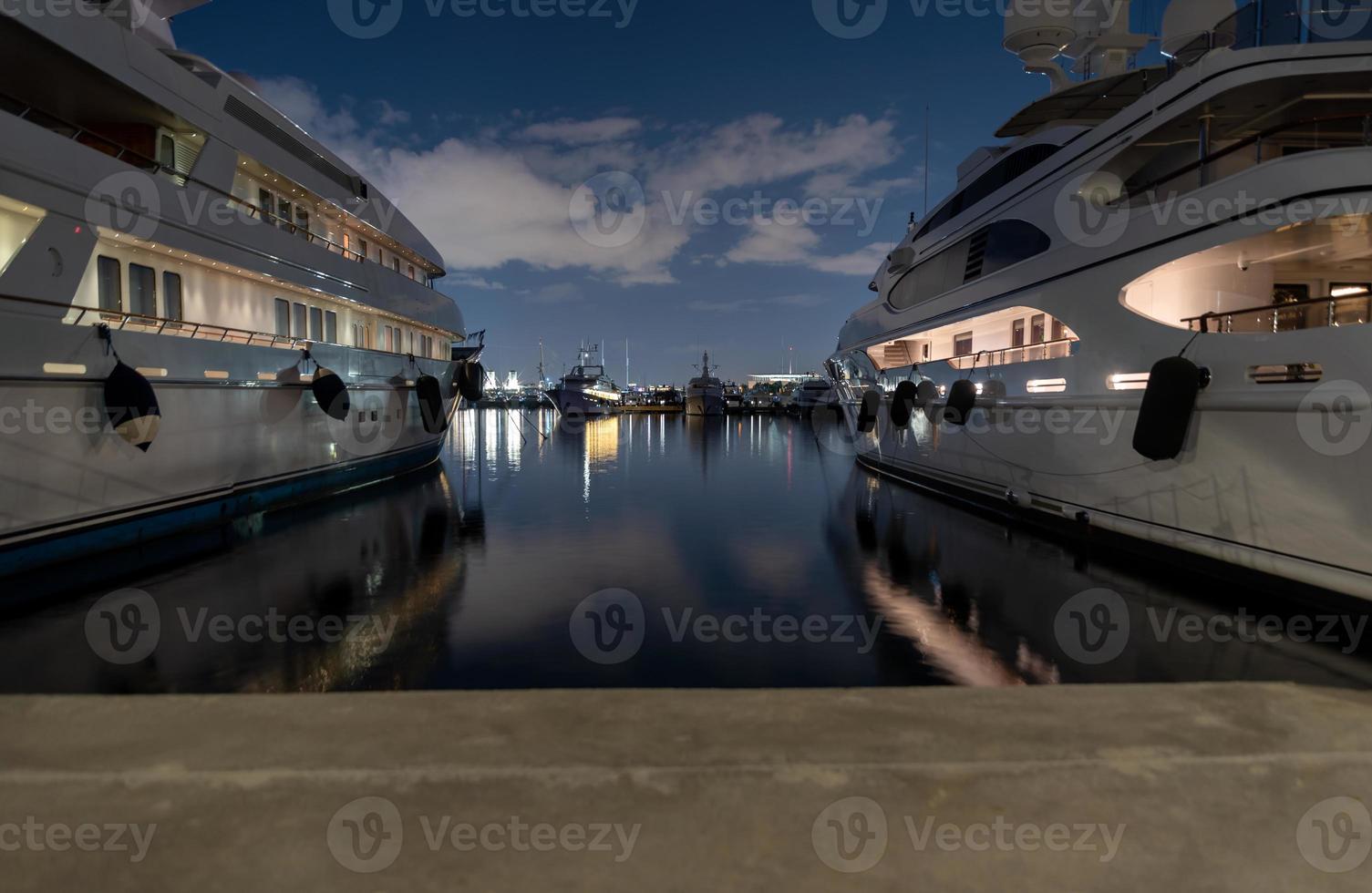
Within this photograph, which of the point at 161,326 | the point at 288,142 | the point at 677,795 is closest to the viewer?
the point at 677,795

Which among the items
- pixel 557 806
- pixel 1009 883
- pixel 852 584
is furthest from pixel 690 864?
pixel 852 584

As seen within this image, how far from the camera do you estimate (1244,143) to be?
811cm

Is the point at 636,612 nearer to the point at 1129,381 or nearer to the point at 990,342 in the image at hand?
the point at 1129,381

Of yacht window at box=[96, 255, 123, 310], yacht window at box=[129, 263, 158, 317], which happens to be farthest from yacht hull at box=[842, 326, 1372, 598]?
yacht window at box=[96, 255, 123, 310]

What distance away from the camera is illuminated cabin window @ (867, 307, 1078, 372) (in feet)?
39.3

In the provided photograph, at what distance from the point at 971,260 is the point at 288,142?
13954 millimetres

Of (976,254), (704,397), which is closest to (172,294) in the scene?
(976,254)

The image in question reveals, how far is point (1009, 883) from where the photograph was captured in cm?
215

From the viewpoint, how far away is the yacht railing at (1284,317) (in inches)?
281

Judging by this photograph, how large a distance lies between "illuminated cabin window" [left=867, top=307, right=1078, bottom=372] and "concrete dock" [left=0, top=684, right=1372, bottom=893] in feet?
30.2

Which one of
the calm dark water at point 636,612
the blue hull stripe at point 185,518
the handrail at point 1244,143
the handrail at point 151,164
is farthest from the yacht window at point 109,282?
the handrail at point 1244,143

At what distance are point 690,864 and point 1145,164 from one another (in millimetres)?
12610

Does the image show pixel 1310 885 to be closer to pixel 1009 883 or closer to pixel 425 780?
pixel 1009 883

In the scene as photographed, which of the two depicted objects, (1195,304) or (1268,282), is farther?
(1195,304)
